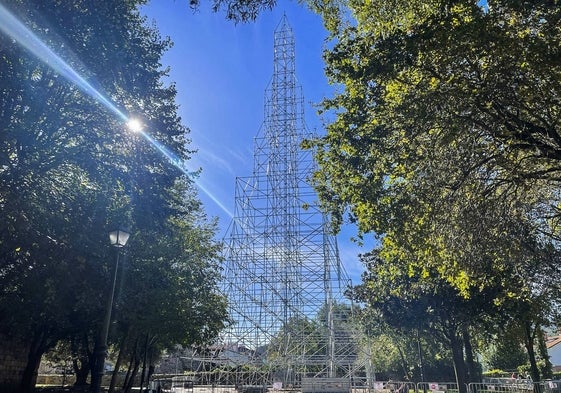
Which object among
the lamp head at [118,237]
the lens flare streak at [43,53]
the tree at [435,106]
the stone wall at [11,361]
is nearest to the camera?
the tree at [435,106]

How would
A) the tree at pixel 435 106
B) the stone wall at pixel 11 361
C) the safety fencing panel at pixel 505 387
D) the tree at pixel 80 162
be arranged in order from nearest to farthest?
the tree at pixel 435 106
the tree at pixel 80 162
the safety fencing panel at pixel 505 387
the stone wall at pixel 11 361

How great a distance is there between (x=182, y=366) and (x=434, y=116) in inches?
1761

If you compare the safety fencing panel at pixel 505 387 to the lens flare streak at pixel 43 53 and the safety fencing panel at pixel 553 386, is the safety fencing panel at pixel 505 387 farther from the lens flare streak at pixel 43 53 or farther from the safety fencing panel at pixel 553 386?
the lens flare streak at pixel 43 53

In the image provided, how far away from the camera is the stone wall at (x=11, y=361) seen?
65.7 feet

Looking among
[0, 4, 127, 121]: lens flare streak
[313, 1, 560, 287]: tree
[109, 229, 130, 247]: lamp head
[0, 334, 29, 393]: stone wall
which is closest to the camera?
[313, 1, 560, 287]: tree

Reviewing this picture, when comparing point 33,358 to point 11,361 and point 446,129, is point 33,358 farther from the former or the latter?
point 446,129

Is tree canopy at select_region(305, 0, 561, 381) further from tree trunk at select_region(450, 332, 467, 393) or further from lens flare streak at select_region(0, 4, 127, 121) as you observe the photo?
tree trunk at select_region(450, 332, 467, 393)

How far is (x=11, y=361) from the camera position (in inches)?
821

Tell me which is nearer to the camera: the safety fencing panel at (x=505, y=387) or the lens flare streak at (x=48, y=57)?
the lens flare streak at (x=48, y=57)

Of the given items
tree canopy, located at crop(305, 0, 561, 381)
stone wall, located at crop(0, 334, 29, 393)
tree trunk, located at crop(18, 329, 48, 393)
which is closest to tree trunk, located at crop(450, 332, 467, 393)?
tree canopy, located at crop(305, 0, 561, 381)

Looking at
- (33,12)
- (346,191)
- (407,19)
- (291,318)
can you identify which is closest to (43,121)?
(33,12)

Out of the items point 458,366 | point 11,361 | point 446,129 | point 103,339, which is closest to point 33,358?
point 11,361

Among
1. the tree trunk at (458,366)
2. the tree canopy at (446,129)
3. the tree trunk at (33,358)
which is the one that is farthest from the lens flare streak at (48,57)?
the tree trunk at (458,366)

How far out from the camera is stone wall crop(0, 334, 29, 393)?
20016mm
